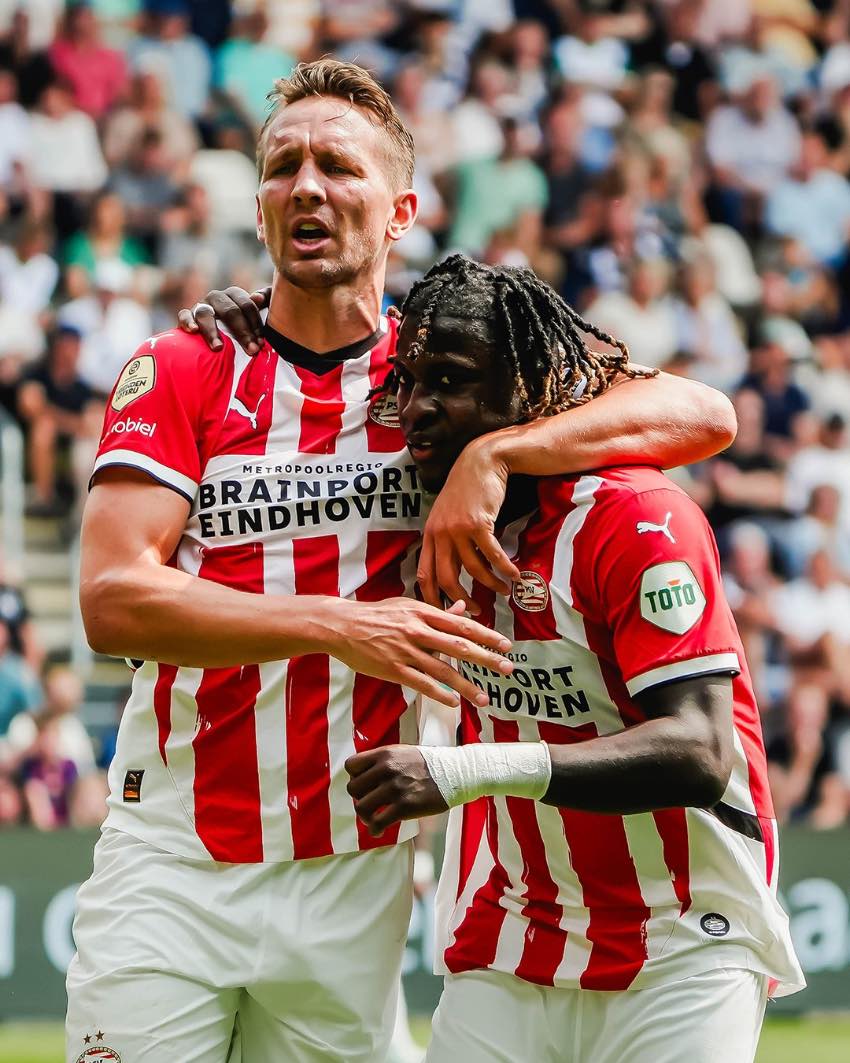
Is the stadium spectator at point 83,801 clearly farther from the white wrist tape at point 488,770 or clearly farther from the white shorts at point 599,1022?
the white wrist tape at point 488,770

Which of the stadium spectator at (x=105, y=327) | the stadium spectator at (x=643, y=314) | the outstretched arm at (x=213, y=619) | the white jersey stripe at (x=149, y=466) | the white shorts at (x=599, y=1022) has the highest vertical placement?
the stadium spectator at (x=643, y=314)

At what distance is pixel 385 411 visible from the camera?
13.1 ft

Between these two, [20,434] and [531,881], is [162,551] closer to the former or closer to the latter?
[531,881]

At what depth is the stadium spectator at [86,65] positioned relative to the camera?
39.2 ft

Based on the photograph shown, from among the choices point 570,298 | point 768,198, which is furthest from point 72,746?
point 768,198

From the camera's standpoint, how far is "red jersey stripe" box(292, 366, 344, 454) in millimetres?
3934

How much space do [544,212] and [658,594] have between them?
9.42 meters

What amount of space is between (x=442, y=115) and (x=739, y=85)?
2.79 metres

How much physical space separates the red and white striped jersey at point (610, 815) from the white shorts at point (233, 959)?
296mm

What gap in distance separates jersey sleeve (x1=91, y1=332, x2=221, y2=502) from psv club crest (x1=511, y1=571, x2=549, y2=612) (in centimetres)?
78

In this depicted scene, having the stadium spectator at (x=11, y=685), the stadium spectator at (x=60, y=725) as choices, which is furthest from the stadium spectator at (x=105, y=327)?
the stadium spectator at (x=60, y=725)

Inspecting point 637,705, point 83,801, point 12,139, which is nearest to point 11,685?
point 83,801

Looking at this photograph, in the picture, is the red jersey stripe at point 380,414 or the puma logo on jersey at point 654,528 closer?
the puma logo on jersey at point 654,528

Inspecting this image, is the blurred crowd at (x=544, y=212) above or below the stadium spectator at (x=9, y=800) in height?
above
